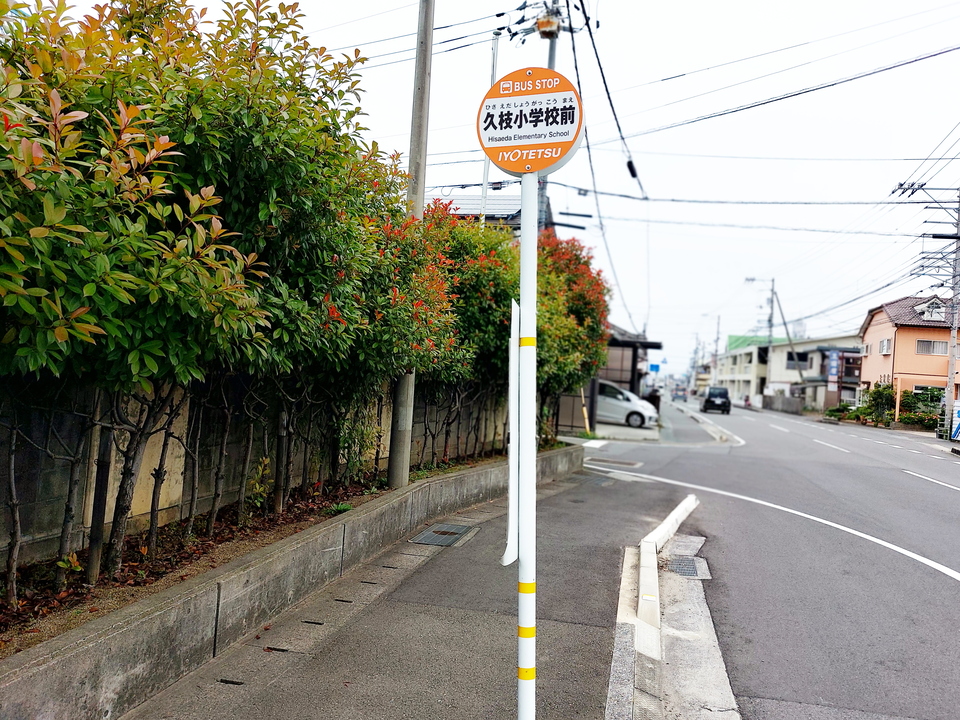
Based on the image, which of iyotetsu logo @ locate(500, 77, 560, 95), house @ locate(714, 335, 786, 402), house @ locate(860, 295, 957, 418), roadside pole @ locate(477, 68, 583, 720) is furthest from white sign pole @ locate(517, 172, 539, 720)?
house @ locate(714, 335, 786, 402)

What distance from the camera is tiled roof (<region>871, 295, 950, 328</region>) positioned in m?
40.6

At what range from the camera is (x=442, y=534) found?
23.8 feet

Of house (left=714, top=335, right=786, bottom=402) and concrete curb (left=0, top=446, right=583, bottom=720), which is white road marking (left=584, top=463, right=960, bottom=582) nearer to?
concrete curb (left=0, top=446, right=583, bottom=720)

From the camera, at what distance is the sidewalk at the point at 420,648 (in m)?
3.51

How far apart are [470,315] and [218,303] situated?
5.82 meters

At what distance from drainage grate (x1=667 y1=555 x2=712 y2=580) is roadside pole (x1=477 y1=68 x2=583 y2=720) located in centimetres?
433

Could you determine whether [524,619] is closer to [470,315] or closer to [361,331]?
[361,331]

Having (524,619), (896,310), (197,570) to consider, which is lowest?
(197,570)

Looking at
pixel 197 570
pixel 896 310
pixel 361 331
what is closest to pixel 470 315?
pixel 361 331

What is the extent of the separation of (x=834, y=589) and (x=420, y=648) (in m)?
4.22

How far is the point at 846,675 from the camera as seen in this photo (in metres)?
4.42

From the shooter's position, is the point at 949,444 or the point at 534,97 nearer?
the point at 534,97

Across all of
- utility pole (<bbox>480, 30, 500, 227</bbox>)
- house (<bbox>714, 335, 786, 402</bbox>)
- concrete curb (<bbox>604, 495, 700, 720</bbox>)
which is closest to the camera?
concrete curb (<bbox>604, 495, 700, 720</bbox>)

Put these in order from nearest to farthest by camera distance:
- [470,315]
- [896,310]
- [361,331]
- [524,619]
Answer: [524,619]
[361,331]
[470,315]
[896,310]
